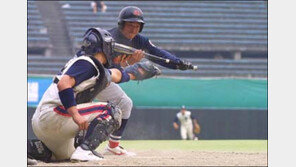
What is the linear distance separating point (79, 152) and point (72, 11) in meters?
22.5

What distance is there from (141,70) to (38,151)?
68.3 inches

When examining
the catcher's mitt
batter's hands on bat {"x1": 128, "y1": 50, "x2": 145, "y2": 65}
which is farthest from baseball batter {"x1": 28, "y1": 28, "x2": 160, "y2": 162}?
the catcher's mitt

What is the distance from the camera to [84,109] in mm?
5961

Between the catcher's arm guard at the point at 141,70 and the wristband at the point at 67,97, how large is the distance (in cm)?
172

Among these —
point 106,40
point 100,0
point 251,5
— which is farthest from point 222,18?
point 106,40

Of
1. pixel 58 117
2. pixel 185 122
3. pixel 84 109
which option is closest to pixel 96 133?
pixel 84 109

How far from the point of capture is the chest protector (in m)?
5.89

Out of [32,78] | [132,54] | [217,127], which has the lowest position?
[217,127]

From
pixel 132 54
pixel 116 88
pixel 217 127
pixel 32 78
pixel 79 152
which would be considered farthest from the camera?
pixel 217 127

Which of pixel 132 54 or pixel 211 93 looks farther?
pixel 211 93

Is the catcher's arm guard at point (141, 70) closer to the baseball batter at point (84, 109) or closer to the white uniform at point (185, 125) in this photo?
the baseball batter at point (84, 109)

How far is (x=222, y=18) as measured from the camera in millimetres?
27859

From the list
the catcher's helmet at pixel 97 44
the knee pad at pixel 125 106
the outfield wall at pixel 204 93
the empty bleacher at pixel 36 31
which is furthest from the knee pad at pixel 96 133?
the empty bleacher at pixel 36 31

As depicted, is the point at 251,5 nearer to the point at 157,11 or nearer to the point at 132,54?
the point at 157,11
